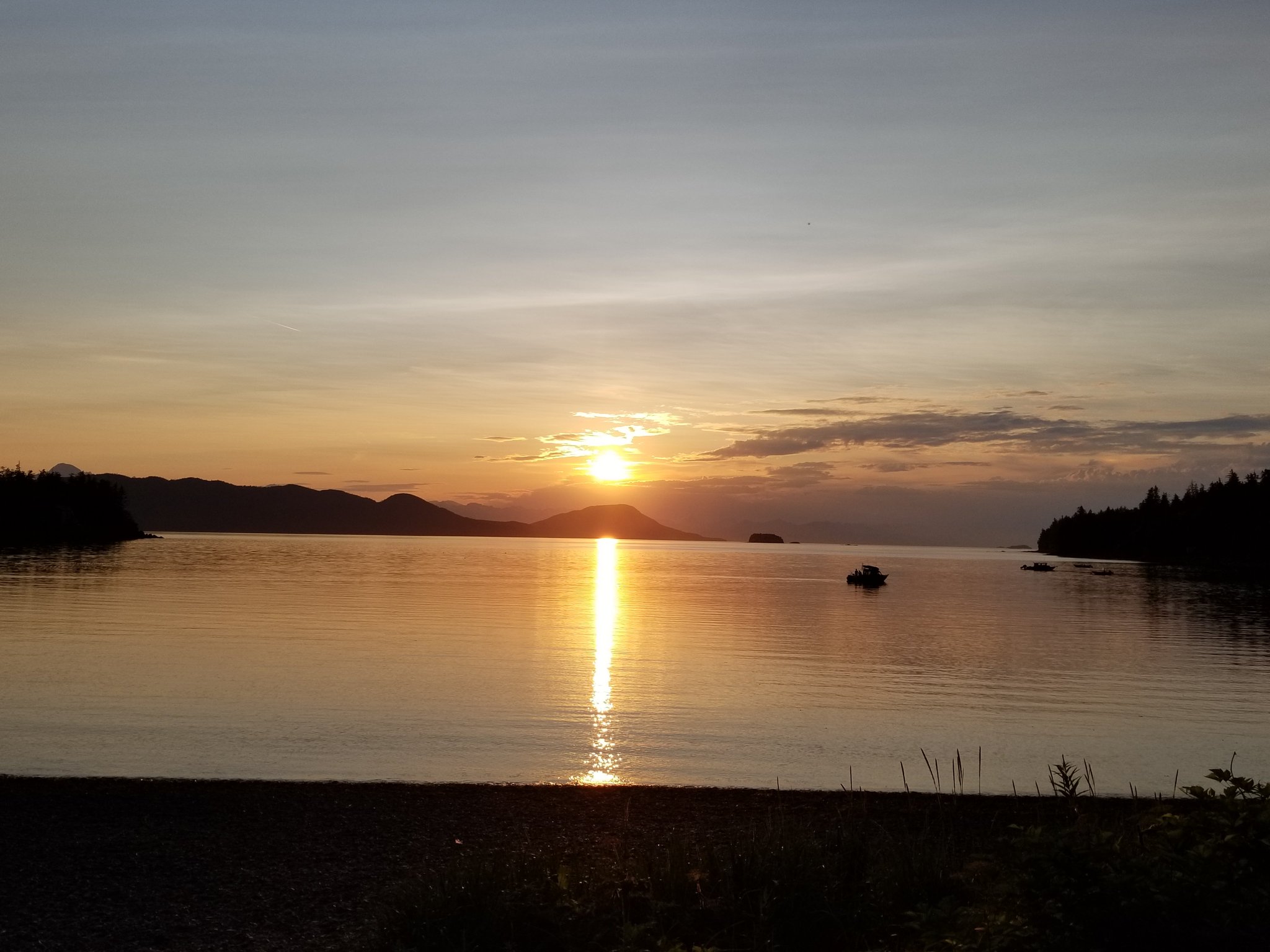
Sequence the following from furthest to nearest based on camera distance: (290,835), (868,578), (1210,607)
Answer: (868,578) → (1210,607) → (290,835)

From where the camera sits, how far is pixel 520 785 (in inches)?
782

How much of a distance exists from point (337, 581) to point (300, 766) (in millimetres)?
84277

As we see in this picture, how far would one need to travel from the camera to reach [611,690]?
119ft

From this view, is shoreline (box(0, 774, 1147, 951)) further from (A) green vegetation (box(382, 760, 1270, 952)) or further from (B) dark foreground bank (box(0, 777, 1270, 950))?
(A) green vegetation (box(382, 760, 1270, 952))

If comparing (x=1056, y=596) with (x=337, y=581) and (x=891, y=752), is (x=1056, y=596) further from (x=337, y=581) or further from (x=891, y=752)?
(x=891, y=752)

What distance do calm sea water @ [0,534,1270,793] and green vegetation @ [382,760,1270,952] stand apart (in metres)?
9.37

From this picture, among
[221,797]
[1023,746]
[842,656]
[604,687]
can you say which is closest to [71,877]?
[221,797]

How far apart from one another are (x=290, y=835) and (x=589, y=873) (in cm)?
584

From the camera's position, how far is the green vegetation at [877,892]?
8.39 m

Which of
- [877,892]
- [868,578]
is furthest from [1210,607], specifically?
[877,892]

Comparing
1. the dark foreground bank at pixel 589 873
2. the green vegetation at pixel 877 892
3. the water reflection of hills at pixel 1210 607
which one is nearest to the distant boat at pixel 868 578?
the water reflection of hills at pixel 1210 607

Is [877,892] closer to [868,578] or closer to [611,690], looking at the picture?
[611,690]

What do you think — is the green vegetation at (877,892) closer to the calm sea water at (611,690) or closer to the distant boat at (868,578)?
the calm sea water at (611,690)

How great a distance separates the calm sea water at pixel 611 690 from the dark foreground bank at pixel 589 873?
4255 mm
